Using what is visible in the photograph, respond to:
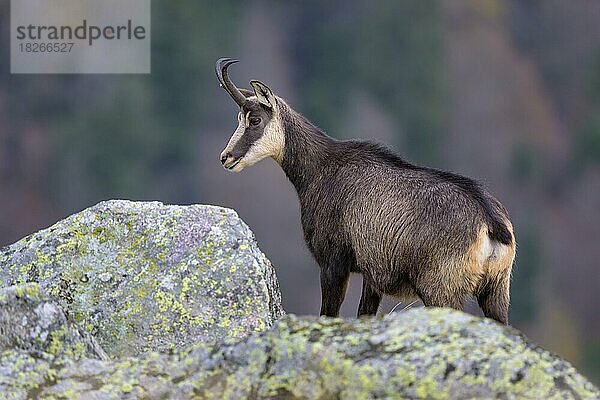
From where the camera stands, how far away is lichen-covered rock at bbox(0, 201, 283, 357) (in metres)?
9.32

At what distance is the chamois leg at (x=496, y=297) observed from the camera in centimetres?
1034

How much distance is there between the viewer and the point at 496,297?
10375 millimetres

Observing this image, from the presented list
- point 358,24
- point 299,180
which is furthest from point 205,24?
point 299,180

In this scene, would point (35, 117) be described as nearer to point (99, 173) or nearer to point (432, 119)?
point (99, 173)

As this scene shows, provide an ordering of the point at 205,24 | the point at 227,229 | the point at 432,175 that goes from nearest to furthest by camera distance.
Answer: the point at 227,229
the point at 432,175
the point at 205,24

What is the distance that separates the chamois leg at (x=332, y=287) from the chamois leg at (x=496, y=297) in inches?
48.7

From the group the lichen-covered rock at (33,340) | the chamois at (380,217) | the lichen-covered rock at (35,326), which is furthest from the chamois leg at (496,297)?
the lichen-covered rock at (35,326)

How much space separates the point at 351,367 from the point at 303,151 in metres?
5.53

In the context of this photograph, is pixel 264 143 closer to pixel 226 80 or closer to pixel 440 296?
pixel 226 80

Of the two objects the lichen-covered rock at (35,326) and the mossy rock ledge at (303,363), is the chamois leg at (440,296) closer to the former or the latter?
the mossy rock ledge at (303,363)

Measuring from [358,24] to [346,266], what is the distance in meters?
59.7

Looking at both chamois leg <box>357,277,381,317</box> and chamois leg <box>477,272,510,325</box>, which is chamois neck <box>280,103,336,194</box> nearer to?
chamois leg <box>357,277,381,317</box>

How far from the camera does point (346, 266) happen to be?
1125 cm

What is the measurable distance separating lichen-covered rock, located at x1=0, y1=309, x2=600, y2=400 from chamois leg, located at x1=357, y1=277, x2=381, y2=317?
4362mm
